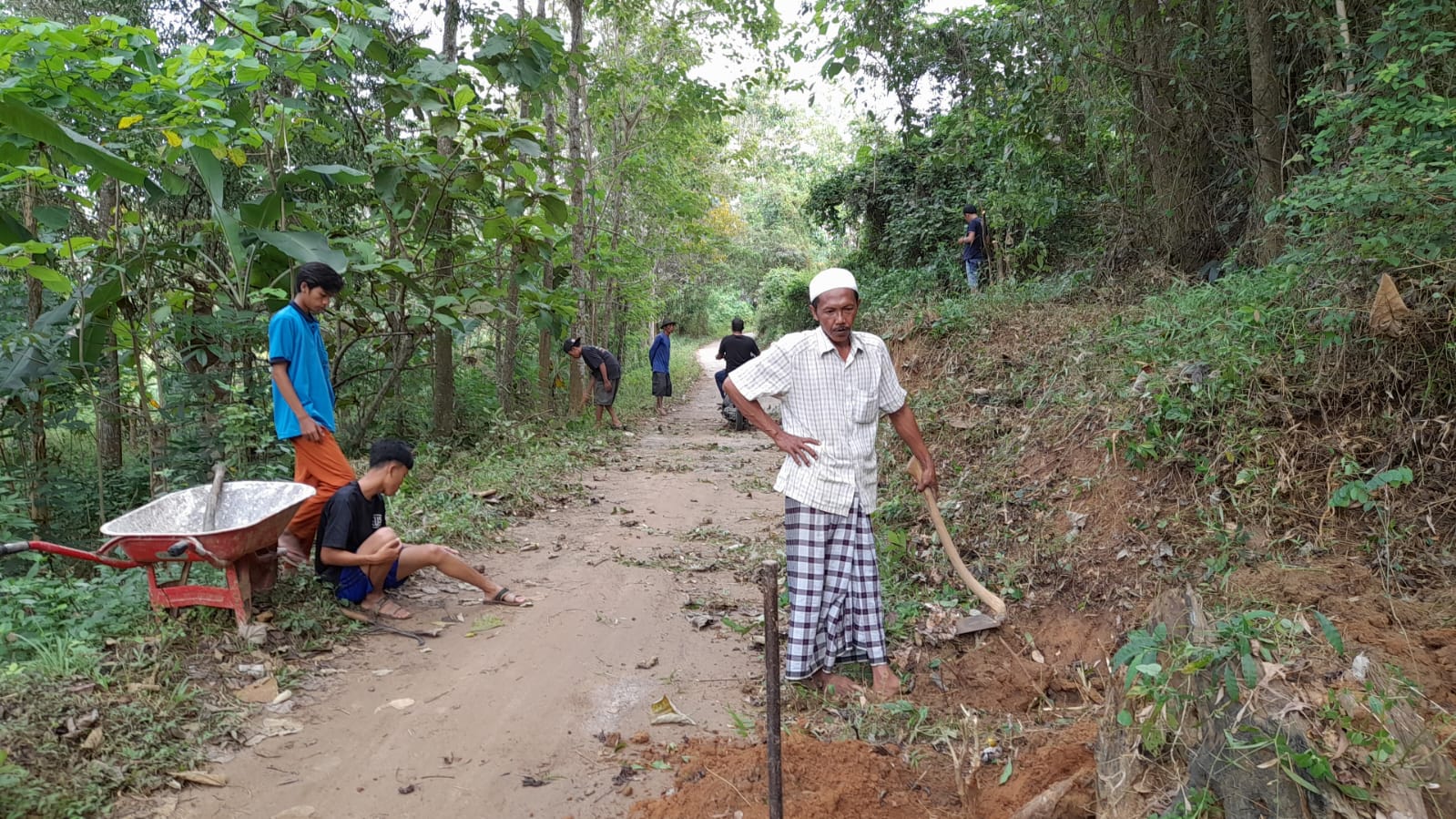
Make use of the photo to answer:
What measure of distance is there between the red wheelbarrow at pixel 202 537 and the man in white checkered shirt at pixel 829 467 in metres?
2.55

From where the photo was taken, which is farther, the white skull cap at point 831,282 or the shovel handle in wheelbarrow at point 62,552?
the white skull cap at point 831,282

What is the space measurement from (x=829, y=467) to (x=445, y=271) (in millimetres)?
6507

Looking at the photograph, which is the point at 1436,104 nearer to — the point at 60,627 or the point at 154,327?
the point at 60,627

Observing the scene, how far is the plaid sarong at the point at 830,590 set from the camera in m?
3.93

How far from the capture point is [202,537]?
3.89m

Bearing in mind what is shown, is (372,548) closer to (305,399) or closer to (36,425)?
(305,399)

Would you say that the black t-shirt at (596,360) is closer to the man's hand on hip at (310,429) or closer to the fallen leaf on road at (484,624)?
the man's hand on hip at (310,429)

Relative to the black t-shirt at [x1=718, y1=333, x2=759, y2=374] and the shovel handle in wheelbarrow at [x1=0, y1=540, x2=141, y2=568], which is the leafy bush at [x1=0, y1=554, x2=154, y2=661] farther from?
the black t-shirt at [x1=718, y1=333, x2=759, y2=374]

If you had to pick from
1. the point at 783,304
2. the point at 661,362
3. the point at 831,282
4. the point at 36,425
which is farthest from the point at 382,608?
the point at 783,304

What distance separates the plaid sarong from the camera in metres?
3.93

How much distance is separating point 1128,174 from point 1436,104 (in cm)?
432

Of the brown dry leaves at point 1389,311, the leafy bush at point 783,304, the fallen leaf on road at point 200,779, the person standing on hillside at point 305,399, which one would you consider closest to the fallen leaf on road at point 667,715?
the fallen leaf on road at point 200,779

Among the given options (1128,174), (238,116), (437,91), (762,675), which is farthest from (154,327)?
(1128,174)

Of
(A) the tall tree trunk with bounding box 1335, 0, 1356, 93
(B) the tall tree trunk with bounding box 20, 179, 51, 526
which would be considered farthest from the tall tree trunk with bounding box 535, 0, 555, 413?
(A) the tall tree trunk with bounding box 1335, 0, 1356, 93
